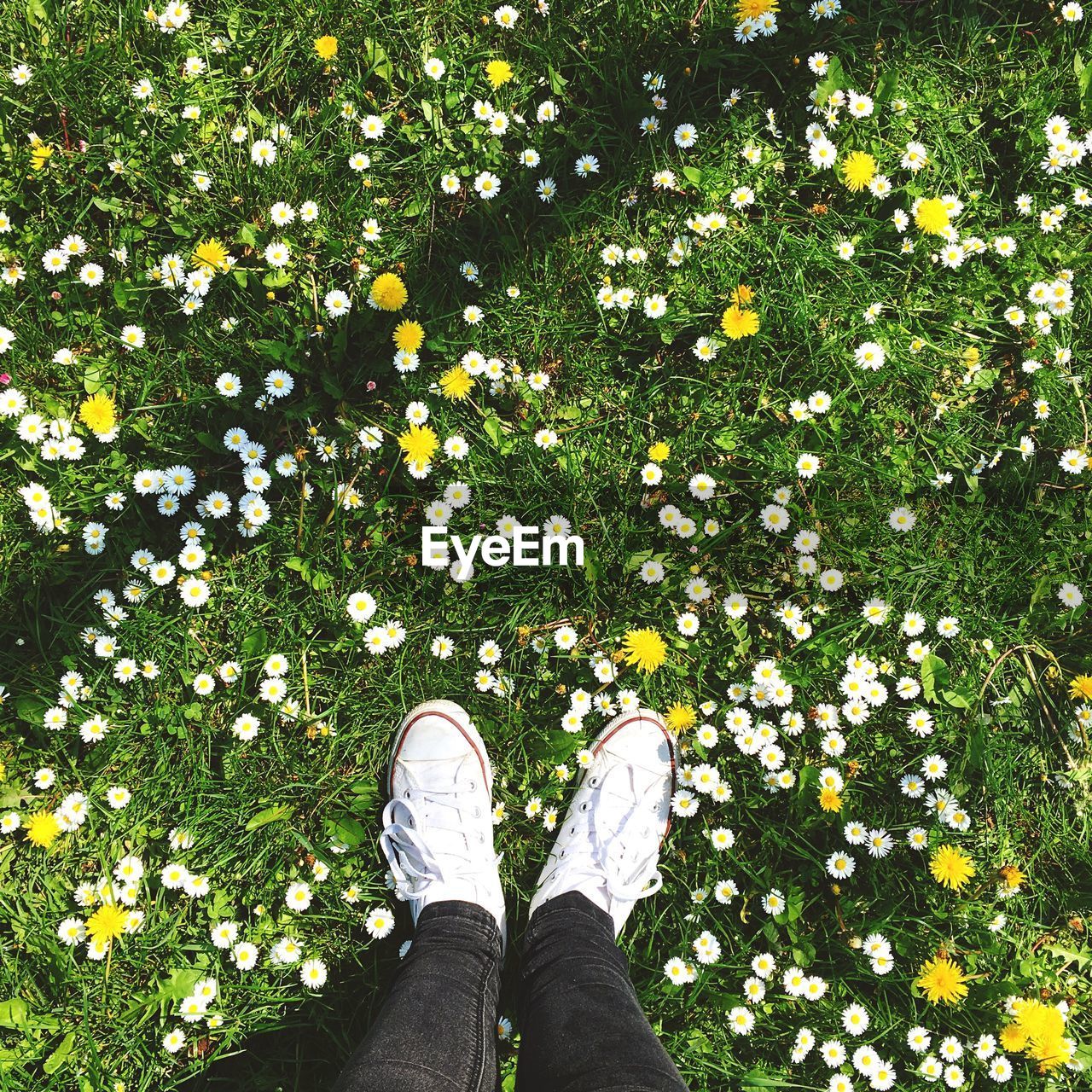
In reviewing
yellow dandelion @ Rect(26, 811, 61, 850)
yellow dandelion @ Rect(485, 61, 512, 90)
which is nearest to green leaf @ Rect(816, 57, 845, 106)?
yellow dandelion @ Rect(485, 61, 512, 90)

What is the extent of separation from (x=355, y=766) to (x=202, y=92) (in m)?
2.33

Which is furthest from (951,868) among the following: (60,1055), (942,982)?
(60,1055)

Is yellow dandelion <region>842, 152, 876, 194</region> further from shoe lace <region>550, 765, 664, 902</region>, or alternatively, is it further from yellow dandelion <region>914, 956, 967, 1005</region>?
yellow dandelion <region>914, 956, 967, 1005</region>

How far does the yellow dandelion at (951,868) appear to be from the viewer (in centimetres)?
246

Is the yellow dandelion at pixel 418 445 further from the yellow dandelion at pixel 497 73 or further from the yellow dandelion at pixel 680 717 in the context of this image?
the yellow dandelion at pixel 497 73

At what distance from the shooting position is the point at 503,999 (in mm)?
2488

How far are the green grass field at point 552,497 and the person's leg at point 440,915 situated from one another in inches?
4.0

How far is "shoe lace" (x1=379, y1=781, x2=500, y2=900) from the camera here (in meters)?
2.44

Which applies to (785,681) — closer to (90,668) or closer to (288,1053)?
(288,1053)

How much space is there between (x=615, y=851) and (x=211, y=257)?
7.55ft

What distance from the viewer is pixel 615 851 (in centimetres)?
248

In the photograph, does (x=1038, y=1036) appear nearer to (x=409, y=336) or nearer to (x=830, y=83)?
(x=409, y=336)

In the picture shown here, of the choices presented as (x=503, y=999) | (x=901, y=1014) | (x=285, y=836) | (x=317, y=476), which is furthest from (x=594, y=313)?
(x=901, y=1014)

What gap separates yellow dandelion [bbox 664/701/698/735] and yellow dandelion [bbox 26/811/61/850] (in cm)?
193
